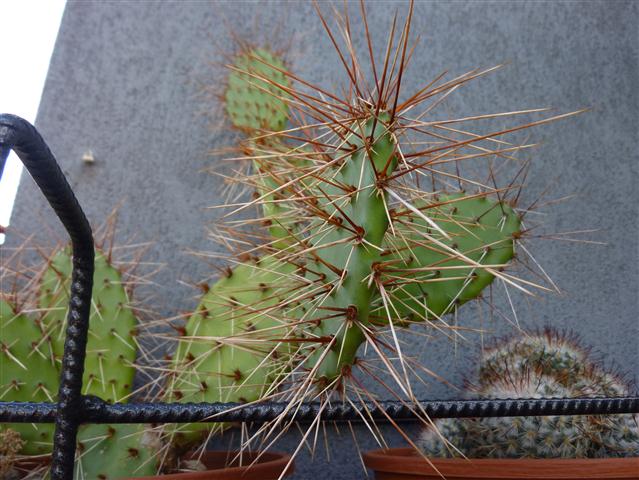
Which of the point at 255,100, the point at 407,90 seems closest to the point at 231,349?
the point at 255,100

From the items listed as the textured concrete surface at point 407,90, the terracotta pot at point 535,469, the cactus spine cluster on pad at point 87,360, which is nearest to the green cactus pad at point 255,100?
the textured concrete surface at point 407,90

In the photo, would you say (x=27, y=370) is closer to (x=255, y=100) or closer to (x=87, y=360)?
(x=87, y=360)

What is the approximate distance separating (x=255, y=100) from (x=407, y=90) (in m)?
0.37

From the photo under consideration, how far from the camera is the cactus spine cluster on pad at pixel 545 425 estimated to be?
0.60 m

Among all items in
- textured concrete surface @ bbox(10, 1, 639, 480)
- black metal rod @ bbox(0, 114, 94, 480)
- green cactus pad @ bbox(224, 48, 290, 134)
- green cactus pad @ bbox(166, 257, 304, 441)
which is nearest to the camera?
black metal rod @ bbox(0, 114, 94, 480)

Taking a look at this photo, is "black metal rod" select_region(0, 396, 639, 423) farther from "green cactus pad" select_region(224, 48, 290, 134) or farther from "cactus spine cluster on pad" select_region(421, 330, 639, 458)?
"green cactus pad" select_region(224, 48, 290, 134)

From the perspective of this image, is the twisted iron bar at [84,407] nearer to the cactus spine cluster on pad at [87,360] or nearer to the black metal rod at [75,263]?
the black metal rod at [75,263]

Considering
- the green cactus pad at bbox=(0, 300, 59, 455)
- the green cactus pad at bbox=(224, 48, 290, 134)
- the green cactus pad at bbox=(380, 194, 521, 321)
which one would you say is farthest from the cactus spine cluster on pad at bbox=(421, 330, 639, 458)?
the green cactus pad at bbox=(224, 48, 290, 134)

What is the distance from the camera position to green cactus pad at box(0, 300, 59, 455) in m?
0.70

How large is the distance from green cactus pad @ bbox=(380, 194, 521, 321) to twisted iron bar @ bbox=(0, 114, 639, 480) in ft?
0.57

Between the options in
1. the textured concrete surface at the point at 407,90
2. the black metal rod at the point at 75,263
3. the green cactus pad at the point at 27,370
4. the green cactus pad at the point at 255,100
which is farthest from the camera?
the textured concrete surface at the point at 407,90

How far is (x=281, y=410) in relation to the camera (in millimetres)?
381

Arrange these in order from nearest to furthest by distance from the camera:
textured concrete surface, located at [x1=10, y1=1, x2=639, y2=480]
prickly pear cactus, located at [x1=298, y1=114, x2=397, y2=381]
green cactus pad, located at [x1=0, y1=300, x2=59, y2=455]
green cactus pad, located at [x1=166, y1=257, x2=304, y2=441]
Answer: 1. prickly pear cactus, located at [x1=298, y1=114, x2=397, y2=381]
2. green cactus pad, located at [x1=166, y1=257, x2=304, y2=441]
3. green cactus pad, located at [x1=0, y1=300, x2=59, y2=455]
4. textured concrete surface, located at [x1=10, y1=1, x2=639, y2=480]

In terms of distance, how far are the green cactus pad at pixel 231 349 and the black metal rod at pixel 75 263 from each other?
0.21 m
